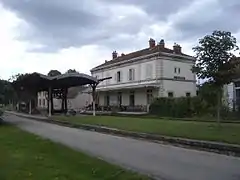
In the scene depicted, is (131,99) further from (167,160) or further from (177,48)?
(167,160)

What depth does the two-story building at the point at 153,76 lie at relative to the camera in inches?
2071

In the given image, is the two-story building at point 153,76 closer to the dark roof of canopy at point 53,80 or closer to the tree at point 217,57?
the dark roof of canopy at point 53,80

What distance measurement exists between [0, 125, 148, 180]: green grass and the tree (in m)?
10.4

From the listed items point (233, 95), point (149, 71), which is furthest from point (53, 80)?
point (233, 95)

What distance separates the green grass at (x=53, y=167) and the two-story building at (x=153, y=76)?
38.5 m

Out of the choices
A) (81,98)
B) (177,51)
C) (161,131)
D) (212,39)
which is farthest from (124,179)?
(81,98)

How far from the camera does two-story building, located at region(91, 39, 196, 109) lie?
2071 inches

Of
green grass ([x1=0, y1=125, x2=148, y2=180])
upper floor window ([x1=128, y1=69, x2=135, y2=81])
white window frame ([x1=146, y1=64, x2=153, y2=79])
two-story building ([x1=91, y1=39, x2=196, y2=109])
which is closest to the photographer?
green grass ([x1=0, y1=125, x2=148, y2=180])

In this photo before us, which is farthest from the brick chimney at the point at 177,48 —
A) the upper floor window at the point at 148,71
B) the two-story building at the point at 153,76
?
the upper floor window at the point at 148,71

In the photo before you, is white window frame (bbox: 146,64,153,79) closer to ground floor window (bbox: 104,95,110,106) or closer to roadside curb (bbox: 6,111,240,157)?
ground floor window (bbox: 104,95,110,106)

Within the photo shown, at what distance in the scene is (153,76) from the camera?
53469 mm

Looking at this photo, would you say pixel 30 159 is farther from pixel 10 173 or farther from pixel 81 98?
pixel 81 98

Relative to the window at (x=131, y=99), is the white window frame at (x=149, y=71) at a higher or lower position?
higher

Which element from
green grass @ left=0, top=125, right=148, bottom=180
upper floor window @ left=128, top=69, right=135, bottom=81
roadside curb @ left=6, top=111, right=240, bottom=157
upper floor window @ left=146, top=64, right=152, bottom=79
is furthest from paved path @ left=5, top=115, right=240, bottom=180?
upper floor window @ left=128, top=69, right=135, bottom=81
